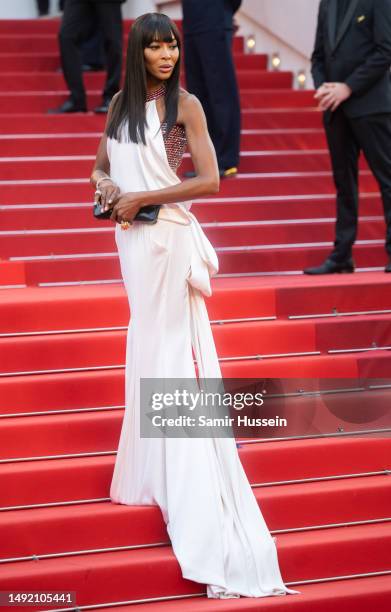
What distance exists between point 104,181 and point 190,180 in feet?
1.04

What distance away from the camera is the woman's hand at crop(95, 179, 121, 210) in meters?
4.03

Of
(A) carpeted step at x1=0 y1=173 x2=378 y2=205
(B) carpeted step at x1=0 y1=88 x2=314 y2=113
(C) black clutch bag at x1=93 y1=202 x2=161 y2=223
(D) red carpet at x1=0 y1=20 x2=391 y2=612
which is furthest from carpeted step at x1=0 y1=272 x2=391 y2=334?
(B) carpeted step at x1=0 y1=88 x2=314 y2=113

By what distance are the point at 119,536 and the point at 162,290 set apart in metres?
0.94

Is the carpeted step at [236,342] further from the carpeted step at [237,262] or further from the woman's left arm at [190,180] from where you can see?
the woman's left arm at [190,180]

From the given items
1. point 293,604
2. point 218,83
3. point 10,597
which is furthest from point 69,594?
point 218,83

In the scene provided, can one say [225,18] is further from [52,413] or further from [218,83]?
[52,413]

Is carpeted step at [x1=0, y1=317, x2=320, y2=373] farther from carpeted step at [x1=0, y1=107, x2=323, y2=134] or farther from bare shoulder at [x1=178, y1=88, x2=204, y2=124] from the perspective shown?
carpeted step at [x1=0, y1=107, x2=323, y2=134]

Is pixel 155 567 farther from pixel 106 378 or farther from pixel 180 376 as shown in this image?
pixel 106 378

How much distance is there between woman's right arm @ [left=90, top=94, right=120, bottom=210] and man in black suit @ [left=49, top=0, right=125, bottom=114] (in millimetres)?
3236

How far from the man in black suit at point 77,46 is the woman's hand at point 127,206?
11.6 ft

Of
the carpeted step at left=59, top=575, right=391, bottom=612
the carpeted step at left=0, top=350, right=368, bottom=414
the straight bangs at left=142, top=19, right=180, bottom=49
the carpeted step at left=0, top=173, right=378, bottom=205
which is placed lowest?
the carpeted step at left=59, top=575, right=391, bottom=612

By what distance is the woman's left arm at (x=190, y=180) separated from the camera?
4.01m

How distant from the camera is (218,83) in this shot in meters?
6.82

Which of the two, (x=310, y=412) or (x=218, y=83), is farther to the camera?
(x=218, y=83)
